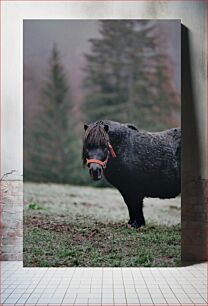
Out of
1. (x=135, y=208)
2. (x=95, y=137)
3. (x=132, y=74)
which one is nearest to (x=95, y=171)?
(x=95, y=137)

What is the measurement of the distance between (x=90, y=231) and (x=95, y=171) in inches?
26.5

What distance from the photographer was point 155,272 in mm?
5863

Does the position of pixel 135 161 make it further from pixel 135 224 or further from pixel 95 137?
pixel 135 224

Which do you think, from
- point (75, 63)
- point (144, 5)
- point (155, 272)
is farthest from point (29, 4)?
point (155, 272)

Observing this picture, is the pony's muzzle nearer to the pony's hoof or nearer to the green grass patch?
the green grass patch

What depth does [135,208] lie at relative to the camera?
20.3 ft

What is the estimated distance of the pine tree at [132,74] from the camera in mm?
6199

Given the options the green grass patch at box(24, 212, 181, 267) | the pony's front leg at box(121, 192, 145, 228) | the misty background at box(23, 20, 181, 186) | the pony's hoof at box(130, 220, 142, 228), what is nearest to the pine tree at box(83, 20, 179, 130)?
the misty background at box(23, 20, 181, 186)

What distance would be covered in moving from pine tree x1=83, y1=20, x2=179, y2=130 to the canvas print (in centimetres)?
1

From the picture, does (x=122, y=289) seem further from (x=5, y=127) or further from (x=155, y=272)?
(x=5, y=127)

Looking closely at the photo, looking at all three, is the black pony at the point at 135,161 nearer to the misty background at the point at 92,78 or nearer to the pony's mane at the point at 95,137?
the pony's mane at the point at 95,137

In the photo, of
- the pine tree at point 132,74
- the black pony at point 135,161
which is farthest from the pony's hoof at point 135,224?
the pine tree at point 132,74

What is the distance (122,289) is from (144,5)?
320cm

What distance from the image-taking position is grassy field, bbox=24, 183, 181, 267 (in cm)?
604
